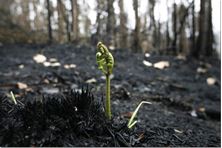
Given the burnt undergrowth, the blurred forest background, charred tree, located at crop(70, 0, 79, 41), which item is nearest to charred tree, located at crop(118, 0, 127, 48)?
the blurred forest background

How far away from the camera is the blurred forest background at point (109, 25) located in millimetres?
1984

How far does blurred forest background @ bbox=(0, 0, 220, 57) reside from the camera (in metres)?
1.98

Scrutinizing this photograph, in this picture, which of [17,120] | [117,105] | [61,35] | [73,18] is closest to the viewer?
[17,120]

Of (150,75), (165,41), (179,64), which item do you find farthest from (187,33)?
(150,75)

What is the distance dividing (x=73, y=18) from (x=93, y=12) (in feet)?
1.19

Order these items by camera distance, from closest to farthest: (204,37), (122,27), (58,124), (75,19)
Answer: (58,124) < (75,19) < (122,27) < (204,37)

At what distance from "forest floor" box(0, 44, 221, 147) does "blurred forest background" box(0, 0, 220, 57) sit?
16 centimetres

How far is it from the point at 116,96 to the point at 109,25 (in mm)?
449

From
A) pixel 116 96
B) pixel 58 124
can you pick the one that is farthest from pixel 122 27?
pixel 58 124

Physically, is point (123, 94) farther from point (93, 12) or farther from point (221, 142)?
point (221, 142)

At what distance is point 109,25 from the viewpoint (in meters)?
2.02

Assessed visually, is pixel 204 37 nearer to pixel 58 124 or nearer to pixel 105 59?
pixel 105 59

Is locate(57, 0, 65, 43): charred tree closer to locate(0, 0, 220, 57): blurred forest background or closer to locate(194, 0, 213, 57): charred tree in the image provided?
locate(0, 0, 220, 57): blurred forest background

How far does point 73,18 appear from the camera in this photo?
7.23ft
